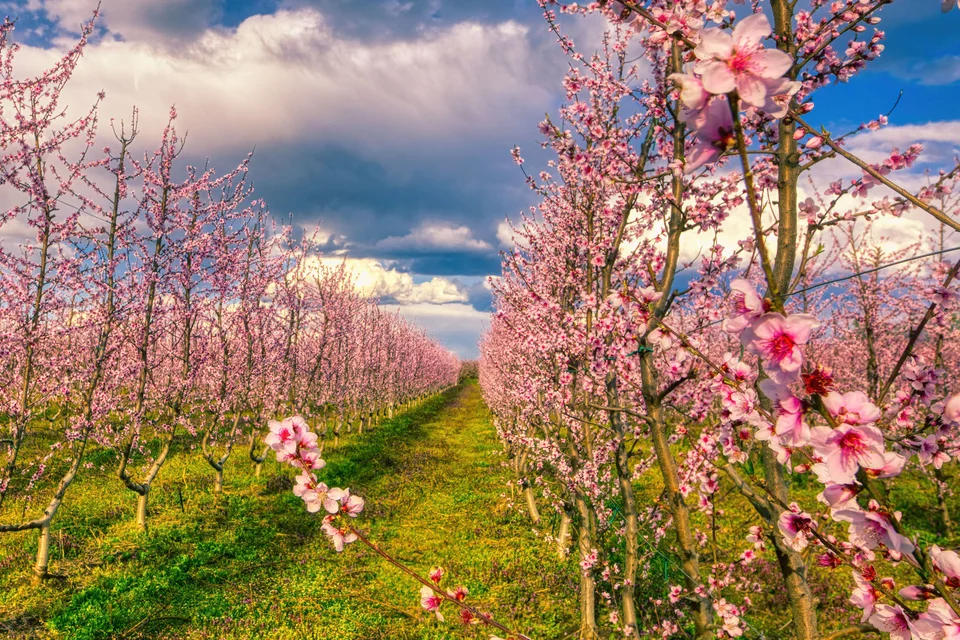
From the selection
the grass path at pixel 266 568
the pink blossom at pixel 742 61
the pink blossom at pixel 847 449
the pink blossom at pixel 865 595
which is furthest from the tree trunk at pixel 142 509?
the pink blossom at pixel 742 61

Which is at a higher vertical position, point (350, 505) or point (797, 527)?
point (797, 527)

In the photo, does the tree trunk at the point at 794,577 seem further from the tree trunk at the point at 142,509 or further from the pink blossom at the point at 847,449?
the tree trunk at the point at 142,509

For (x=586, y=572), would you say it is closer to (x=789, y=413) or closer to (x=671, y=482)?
(x=671, y=482)

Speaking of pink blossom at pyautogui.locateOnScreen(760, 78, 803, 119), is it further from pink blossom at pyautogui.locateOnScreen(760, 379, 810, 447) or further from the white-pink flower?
the white-pink flower

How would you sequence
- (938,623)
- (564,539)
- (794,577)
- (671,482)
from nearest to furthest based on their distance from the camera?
(938,623) < (794,577) < (671,482) < (564,539)

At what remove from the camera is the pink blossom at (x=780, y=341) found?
1038 mm

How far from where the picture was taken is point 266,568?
777cm

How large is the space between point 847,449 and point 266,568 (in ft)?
28.9

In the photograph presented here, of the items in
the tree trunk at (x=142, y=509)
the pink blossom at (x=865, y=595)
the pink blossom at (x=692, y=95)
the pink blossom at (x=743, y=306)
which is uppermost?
the pink blossom at (x=692, y=95)

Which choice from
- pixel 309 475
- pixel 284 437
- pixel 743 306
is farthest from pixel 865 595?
pixel 284 437

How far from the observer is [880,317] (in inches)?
521

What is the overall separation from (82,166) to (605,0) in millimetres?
8866

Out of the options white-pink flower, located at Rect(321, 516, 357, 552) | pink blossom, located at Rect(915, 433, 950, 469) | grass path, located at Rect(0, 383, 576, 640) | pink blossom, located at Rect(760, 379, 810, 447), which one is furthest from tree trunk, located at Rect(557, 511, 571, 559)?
pink blossom, located at Rect(760, 379, 810, 447)

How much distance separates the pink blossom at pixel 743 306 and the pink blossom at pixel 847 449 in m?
0.28
